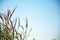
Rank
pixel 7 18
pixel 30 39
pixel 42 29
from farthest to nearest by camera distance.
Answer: pixel 42 29
pixel 30 39
pixel 7 18

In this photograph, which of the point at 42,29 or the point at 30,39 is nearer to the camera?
the point at 30,39

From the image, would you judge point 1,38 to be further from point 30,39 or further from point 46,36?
point 46,36

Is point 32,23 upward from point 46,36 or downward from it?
upward

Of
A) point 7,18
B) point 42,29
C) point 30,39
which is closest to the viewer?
point 7,18

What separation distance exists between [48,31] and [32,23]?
0.52ft

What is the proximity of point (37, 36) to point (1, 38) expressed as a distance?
40 centimetres

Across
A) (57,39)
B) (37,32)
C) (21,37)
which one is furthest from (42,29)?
(21,37)

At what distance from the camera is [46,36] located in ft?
3.28

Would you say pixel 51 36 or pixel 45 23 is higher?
pixel 45 23

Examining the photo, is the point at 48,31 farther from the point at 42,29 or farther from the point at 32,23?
the point at 32,23

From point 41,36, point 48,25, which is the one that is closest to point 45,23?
point 48,25

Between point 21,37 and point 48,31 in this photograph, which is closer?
point 21,37

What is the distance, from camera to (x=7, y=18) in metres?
0.59

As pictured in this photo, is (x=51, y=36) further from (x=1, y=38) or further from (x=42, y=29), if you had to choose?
(x=1, y=38)
